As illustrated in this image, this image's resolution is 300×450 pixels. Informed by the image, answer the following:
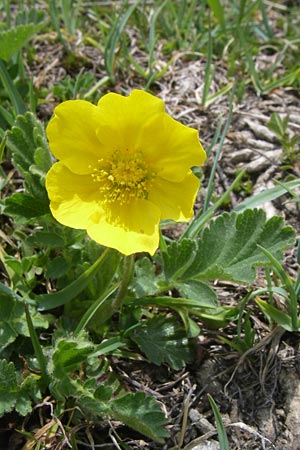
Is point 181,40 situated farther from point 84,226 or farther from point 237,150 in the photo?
point 84,226

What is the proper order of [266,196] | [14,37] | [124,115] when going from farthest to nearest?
[14,37]
[266,196]
[124,115]

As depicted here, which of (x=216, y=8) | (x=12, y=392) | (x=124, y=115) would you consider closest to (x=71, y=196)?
(x=124, y=115)

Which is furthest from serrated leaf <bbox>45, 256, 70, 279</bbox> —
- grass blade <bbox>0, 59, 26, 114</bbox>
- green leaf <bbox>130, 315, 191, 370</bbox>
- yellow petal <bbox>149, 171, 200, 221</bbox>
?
grass blade <bbox>0, 59, 26, 114</bbox>

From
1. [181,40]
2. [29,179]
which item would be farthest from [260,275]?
[181,40]

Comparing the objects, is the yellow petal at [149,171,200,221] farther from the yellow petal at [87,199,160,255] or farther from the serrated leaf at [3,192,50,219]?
the serrated leaf at [3,192,50,219]

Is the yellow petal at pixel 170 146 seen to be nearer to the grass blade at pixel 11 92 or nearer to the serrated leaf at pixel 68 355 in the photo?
the serrated leaf at pixel 68 355

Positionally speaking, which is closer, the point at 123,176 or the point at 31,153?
the point at 123,176

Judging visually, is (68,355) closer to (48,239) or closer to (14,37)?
(48,239)
